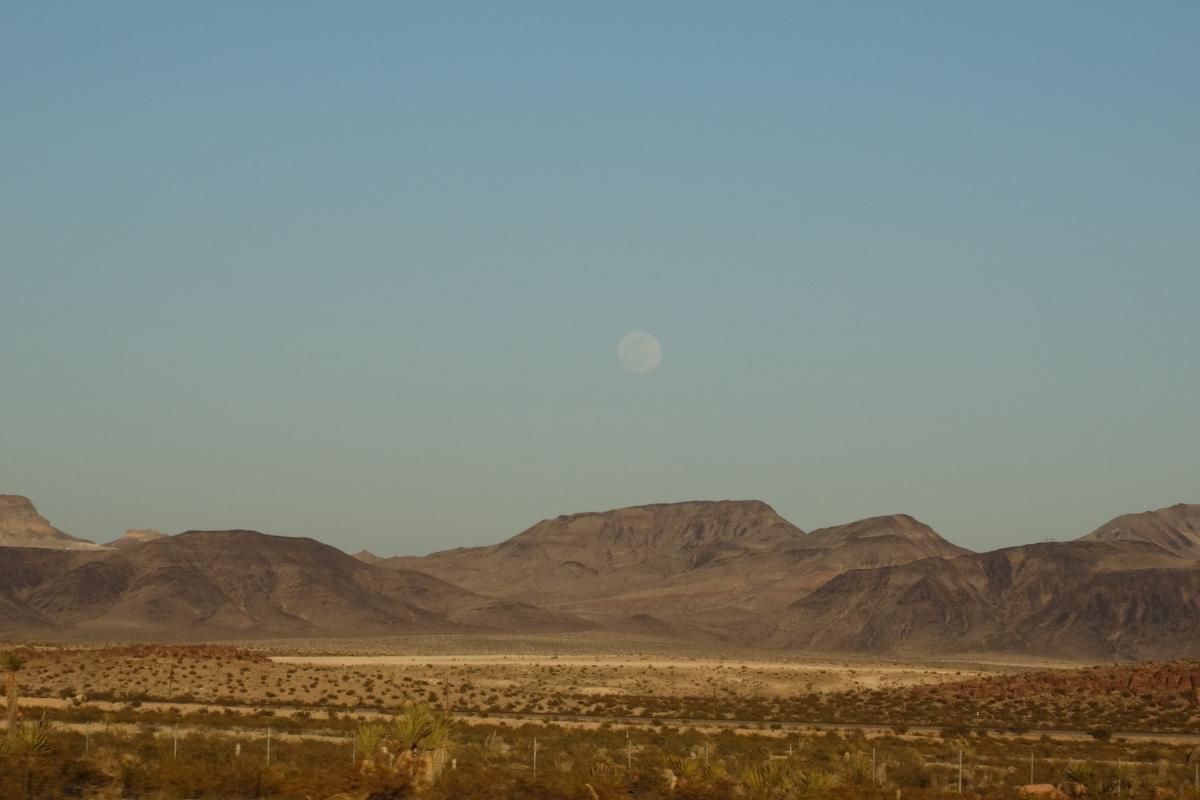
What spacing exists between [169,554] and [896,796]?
181526 mm

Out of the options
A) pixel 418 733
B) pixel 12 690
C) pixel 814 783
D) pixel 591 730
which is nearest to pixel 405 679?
pixel 591 730

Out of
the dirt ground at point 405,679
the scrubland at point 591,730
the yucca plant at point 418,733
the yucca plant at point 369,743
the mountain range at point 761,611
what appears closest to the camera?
the yucca plant at point 418,733

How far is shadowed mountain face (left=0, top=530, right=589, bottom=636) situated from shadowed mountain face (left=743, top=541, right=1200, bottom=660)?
124 feet

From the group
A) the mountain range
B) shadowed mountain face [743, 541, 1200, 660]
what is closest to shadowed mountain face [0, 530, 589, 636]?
the mountain range

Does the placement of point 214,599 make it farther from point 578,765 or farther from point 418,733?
point 418,733

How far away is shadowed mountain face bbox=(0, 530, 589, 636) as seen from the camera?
16600 cm

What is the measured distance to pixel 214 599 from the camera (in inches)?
6969

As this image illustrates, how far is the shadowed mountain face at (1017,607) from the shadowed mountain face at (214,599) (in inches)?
1487

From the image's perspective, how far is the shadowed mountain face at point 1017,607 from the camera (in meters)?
162

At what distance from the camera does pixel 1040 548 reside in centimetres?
19188

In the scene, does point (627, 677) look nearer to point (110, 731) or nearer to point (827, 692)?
point (827, 692)

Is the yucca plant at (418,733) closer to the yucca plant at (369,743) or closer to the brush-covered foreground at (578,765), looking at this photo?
the brush-covered foreground at (578,765)

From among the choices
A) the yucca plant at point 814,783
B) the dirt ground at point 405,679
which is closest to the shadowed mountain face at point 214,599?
the dirt ground at point 405,679

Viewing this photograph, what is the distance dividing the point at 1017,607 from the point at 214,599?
370 feet
